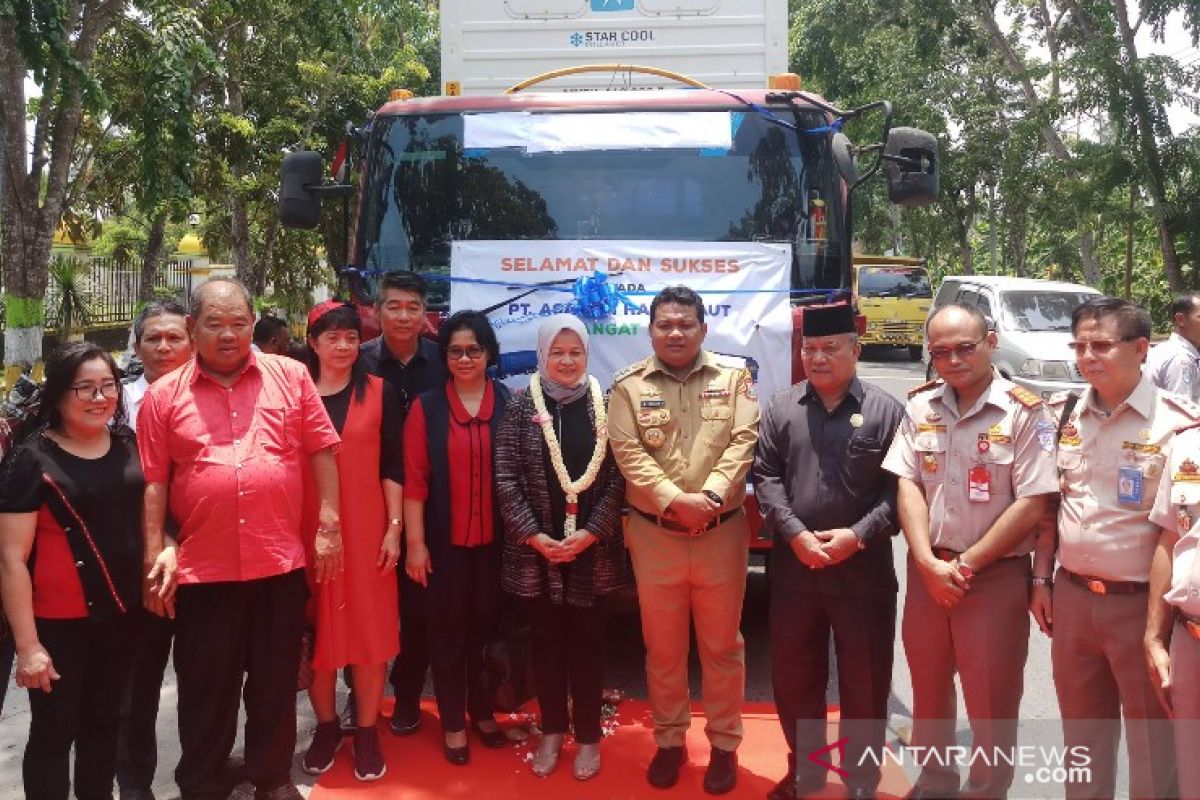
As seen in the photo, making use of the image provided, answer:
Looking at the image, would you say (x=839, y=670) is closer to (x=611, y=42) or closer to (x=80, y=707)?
(x=80, y=707)

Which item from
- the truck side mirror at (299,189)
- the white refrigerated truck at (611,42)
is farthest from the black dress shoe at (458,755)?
the white refrigerated truck at (611,42)

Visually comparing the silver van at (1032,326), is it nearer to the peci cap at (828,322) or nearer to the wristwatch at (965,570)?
the peci cap at (828,322)

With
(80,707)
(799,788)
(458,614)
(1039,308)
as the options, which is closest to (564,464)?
(458,614)

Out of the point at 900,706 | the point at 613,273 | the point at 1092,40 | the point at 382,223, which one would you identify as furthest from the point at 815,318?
the point at 1092,40

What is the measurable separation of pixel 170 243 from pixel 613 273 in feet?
105

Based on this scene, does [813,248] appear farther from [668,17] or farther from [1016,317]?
[1016,317]

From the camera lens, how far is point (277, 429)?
337 centimetres

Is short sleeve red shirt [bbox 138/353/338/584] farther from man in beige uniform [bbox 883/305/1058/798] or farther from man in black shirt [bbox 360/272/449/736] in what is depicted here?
man in beige uniform [bbox 883/305/1058/798]

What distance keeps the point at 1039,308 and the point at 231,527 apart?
12099 mm

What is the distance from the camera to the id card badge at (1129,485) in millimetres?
2963

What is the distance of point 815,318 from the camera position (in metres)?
3.50

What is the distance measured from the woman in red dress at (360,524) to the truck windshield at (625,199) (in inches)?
44.5

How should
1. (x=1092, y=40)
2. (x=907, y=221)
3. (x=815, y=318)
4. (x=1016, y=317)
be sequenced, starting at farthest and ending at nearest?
(x=907, y=221) < (x=1092, y=40) < (x=1016, y=317) < (x=815, y=318)

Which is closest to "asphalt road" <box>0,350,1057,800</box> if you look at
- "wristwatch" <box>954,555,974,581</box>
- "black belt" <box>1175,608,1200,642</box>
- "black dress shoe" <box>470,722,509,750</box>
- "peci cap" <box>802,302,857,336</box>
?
"black dress shoe" <box>470,722,509,750</box>
